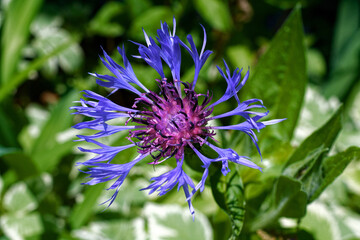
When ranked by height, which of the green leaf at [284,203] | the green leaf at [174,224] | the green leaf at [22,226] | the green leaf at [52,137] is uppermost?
the green leaf at [284,203]

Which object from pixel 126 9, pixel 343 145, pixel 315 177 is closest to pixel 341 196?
pixel 343 145

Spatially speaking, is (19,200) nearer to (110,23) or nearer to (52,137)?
(52,137)

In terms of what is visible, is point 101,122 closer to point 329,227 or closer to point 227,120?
point 329,227

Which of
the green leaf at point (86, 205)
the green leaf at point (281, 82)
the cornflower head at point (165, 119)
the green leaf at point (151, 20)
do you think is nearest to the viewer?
the cornflower head at point (165, 119)

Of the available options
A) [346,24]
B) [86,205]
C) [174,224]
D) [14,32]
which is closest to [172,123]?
[174,224]

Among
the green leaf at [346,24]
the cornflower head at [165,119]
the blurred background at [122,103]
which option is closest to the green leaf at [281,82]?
the blurred background at [122,103]

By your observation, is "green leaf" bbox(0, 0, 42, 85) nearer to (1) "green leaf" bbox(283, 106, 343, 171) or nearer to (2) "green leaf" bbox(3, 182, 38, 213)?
(2) "green leaf" bbox(3, 182, 38, 213)

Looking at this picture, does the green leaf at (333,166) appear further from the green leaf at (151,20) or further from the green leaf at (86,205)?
the green leaf at (151,20)
